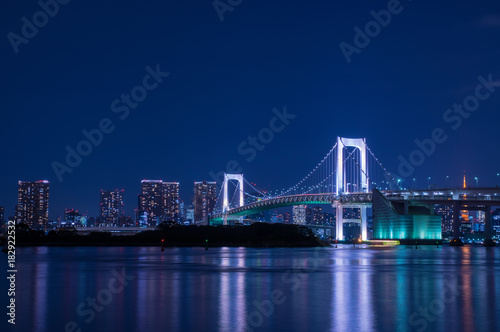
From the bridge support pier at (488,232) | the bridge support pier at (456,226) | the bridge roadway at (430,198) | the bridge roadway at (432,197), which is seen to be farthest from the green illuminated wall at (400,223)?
the bridge support pier at (488,232)

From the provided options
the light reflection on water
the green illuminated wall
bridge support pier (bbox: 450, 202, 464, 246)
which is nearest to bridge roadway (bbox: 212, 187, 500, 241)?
bridge support pier (bbox: 450, 202, 464, 246)

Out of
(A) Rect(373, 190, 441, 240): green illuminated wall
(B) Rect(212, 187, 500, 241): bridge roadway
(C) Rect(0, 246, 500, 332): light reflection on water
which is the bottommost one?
(C) Rect(0, 246, 500, 332): light reflection on water

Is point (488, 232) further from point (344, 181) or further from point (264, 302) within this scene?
point (264, 302)

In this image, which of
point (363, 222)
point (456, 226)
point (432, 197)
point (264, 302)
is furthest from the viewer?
point (456, 226)

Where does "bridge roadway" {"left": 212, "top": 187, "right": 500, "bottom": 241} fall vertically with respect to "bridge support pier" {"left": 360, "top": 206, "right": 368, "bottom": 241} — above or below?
above

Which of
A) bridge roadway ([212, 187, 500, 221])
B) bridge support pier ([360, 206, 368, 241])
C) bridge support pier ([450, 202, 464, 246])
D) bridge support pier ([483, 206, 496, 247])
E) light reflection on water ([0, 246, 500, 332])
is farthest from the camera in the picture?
bridge support pier ([483, 206, 496, 247])

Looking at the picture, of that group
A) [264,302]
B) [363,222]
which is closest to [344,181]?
[363,222]

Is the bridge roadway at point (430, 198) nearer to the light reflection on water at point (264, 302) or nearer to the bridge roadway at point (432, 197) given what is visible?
the bridge roadway at point (432, 197)

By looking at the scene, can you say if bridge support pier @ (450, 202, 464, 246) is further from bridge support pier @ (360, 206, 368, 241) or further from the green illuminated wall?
bridge support pier @ (360, 206, 368, 241)
